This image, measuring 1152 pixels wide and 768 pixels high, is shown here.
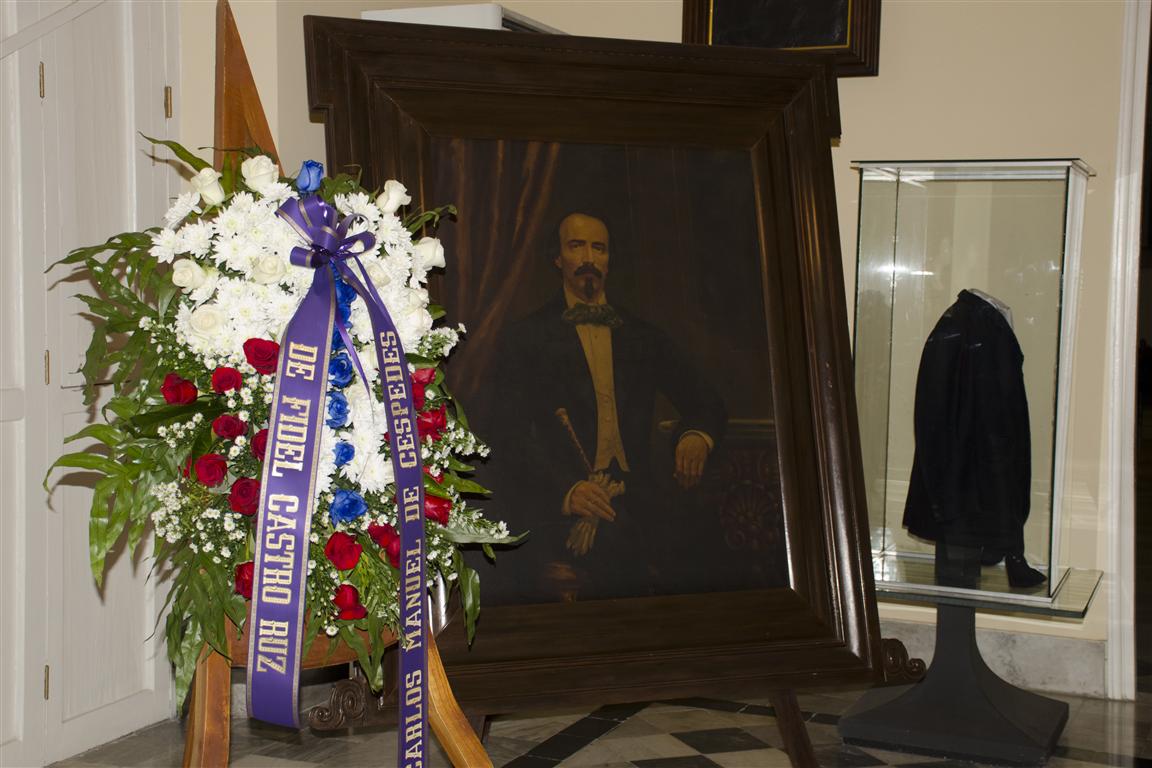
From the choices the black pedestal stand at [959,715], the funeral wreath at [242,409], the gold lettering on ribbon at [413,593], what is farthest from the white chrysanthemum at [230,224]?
the black pedestal stand at [959,715]

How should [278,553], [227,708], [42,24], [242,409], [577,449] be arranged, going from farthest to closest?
[42,24] → [577,449] → [227,708] → [242,409] → [278,553]

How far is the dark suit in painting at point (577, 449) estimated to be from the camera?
2.25m

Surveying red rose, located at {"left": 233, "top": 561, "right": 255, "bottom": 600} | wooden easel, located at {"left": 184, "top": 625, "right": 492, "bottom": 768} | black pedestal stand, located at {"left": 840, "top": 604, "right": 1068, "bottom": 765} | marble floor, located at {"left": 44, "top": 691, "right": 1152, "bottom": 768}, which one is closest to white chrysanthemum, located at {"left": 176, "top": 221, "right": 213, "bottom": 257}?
red rose, located at {"left": 233, "top": 561, "right": 255, "bottom": 600}

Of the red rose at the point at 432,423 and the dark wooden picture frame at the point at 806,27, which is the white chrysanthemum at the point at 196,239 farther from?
the dark wooden picture frame at the point at 806,27

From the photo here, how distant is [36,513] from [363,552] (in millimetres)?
1701

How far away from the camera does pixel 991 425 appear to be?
3496 mm

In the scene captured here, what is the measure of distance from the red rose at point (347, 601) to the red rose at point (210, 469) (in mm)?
251

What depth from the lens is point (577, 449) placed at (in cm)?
229

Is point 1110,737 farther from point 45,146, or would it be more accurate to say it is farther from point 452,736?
point 45,146

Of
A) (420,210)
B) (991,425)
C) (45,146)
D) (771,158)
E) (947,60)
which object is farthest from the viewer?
(947,60)

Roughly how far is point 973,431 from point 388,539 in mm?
2177

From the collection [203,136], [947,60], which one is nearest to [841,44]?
[947,60]

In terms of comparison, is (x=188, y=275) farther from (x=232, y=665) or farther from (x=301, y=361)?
(x=232, y=665)

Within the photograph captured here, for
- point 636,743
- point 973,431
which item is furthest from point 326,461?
point 973,431
